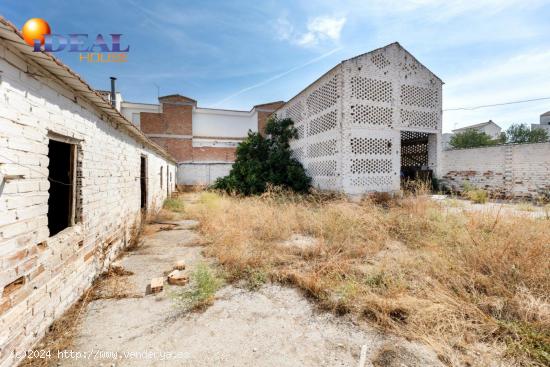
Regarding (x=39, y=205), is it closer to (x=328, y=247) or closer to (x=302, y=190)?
(x=328, y=247)

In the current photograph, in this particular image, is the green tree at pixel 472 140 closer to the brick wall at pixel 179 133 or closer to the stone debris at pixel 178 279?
the brick wall at pixel 179 133

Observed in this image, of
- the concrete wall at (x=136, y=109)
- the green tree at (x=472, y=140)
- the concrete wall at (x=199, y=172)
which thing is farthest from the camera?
the green tree at (x=472, y=140)

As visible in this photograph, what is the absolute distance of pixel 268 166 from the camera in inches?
505

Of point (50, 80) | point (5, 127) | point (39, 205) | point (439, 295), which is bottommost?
point (439, 295)

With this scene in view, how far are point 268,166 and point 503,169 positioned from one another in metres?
11.3

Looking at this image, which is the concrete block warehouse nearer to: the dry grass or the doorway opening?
the doorway opening

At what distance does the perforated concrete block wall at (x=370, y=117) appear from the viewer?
9.61 meters

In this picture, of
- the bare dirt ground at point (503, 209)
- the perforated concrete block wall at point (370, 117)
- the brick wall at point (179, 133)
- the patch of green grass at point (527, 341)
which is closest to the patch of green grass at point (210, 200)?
the perforated concrete block wall at point (370, 117)

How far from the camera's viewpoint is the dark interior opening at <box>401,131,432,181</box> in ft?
38.9

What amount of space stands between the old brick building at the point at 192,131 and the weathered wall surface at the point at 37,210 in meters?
16.3

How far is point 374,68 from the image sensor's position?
9.94 metres

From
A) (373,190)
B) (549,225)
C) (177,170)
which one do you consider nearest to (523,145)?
(373,190)

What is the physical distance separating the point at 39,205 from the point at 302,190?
402 inches

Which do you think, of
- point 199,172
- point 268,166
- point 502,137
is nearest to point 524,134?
point 502,137
